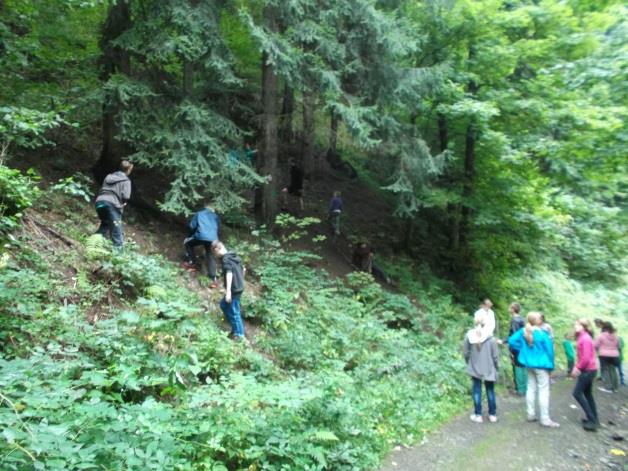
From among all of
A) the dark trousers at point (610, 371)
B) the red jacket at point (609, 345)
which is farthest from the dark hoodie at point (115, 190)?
the dark trousers at point (610, 371)

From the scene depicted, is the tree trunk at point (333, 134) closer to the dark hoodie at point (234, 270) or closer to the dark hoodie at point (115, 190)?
the dark hoodie at point (115, 190)

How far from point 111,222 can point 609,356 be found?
10995 millimetres

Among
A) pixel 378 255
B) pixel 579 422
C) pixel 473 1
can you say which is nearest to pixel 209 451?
pixel 579 422

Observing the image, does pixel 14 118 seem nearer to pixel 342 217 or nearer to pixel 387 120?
pixel 387 120

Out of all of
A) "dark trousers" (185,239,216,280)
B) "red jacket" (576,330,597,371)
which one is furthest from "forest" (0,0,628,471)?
"red jacket" (576,330,597,371)

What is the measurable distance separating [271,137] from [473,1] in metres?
7.93

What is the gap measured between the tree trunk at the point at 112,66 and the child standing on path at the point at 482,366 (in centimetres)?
850

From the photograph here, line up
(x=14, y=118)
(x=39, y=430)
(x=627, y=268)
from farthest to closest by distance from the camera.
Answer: (x=627, y=268) → (x=14, y=118) → (x=39, y=430)

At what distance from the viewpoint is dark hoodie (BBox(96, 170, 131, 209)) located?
845cm

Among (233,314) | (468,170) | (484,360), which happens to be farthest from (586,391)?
(468,170)

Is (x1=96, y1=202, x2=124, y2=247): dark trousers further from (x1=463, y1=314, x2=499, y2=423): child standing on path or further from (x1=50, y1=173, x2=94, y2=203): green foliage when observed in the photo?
(x1=463, y1=314, x2=499, y2=423): child standing on path

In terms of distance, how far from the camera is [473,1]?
48.9ft

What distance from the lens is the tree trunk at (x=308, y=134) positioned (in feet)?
45.1

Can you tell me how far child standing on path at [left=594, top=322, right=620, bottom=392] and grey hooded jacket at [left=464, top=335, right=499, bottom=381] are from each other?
426 cm
